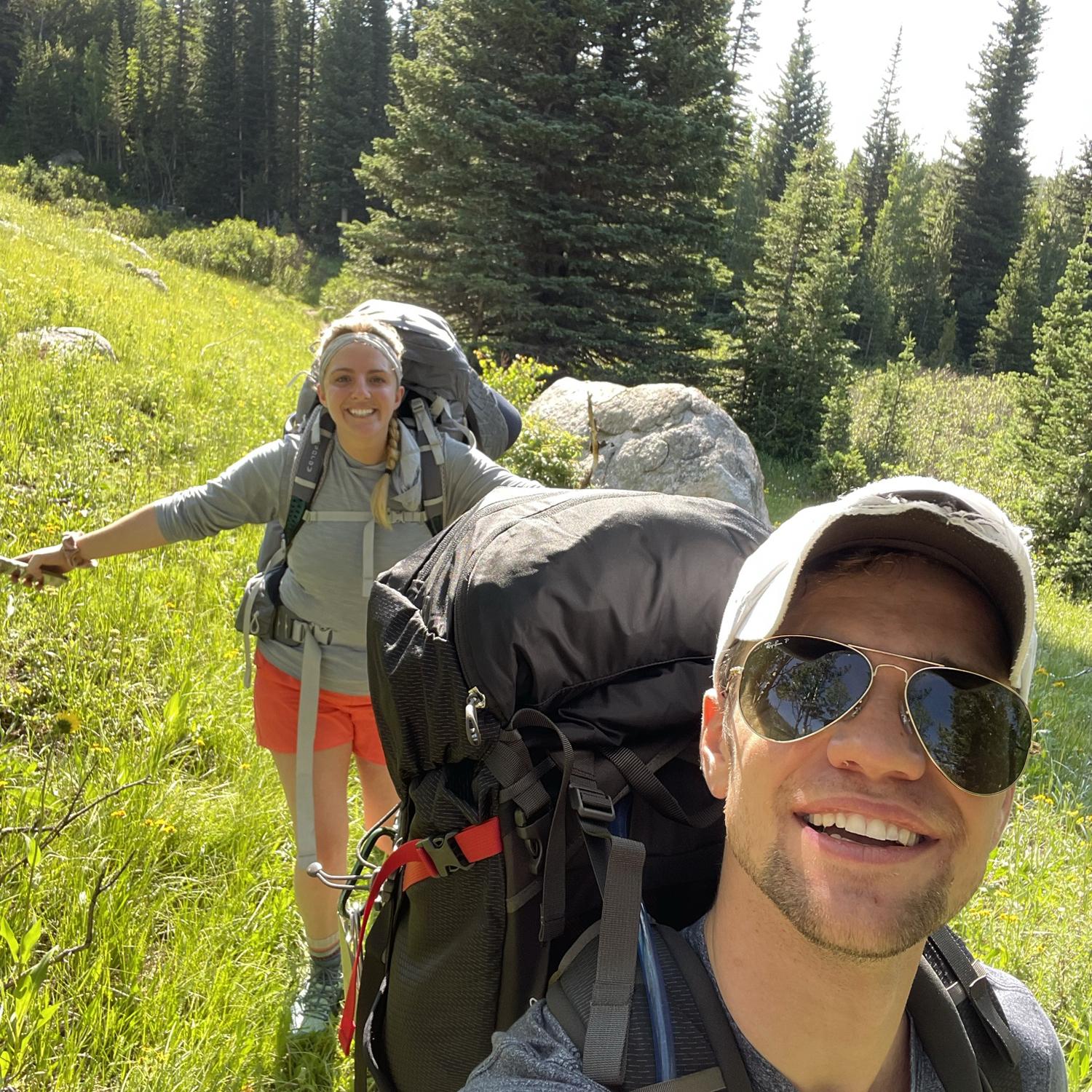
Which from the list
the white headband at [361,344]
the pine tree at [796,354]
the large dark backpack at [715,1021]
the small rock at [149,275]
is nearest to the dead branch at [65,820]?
the large dark backpack at [715,1021]

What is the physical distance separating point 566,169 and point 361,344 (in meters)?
11.8

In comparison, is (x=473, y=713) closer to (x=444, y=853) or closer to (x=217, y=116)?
(x=444, y=853)

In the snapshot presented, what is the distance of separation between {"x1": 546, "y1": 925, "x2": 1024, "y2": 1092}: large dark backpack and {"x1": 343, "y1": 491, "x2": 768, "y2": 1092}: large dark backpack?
0.09 metres

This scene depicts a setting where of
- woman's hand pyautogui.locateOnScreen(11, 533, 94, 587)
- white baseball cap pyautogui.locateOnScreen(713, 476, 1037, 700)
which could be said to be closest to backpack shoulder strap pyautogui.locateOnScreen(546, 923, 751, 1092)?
white baseball cap pyautogui.locateOnScreen(713, 476, 1037, 700)

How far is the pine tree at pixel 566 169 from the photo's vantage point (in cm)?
1270

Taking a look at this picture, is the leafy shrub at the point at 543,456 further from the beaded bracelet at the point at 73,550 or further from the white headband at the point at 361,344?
the beaded bracelet at the point at 73,550

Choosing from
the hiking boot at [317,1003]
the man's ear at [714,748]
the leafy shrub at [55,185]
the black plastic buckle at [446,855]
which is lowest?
the hiking boot at [317,1003]

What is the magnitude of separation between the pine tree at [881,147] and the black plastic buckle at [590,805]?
55754 millimetres

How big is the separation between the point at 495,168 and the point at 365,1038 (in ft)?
42.5

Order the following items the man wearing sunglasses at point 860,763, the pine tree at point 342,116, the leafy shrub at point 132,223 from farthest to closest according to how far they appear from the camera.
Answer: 1. the pine tree at point 342,116
2. the leafy shrub at point 132,223
3. the man wearing sunglasses at point 860,763

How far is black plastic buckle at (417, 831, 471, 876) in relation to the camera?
1227 mm

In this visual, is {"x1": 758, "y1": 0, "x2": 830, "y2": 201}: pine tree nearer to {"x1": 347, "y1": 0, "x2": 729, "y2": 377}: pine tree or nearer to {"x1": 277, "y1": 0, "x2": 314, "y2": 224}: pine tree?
{"x1": 277, "y1": 0, "x2": 314, "y2": 224}: pine tree

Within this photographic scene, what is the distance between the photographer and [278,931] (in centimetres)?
275

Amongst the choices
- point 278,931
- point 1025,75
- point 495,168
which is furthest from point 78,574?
point 1025,75
